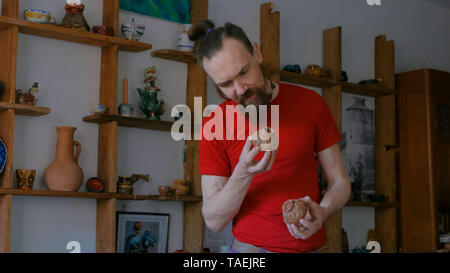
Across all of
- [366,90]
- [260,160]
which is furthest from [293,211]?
[366,90]

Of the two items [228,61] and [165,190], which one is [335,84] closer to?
[165,190]

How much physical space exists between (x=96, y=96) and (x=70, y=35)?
386 millimetres

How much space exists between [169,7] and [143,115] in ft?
2.32

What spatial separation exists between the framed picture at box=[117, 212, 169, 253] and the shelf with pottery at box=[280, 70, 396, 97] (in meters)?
1.28

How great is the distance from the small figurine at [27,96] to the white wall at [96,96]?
13cm

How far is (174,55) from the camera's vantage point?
3.44 metres

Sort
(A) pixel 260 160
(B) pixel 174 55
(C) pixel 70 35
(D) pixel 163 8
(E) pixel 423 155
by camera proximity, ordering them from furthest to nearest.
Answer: (E) pixel 423 155 → (D) pixel 163 8 → (B) pixel 174 55 → (C) pixel 70 35 → (A) pixel 260 160

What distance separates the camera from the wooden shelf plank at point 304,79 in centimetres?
390

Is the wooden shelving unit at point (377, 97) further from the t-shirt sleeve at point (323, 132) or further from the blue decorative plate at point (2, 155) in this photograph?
the t-shirt sleeve at point (323, 132)

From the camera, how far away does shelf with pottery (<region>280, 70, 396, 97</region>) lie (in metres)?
3.96

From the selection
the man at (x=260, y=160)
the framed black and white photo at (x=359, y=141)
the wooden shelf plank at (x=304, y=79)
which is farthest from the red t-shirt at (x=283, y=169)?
the framed black and white photo at (x=359, y=141)

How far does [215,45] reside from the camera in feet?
5.61
